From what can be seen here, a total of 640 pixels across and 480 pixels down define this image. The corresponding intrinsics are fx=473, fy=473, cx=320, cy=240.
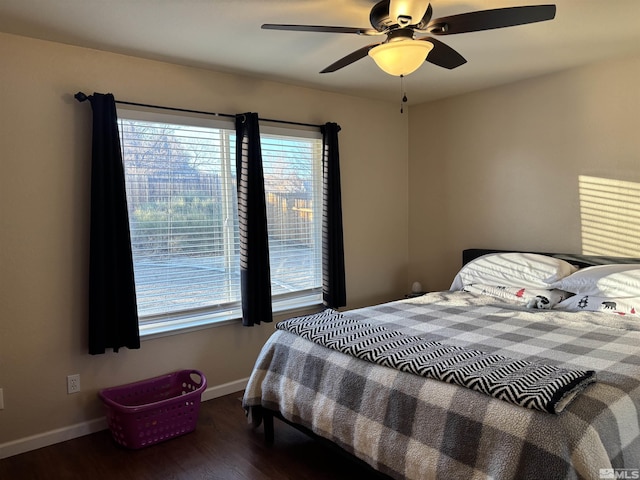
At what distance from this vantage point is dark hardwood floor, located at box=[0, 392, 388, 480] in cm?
246

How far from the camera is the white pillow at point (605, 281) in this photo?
2826 millimetres

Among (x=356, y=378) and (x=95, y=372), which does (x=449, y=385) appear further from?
(x=95, y=372)

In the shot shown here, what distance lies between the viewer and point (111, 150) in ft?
9.38

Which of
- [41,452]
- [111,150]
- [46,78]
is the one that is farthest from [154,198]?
[41,452]

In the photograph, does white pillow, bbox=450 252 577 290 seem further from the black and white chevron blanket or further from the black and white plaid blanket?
the black and white chevron blanket

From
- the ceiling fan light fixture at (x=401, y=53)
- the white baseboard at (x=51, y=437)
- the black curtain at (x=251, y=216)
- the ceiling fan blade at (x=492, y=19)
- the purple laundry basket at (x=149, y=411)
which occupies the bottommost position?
the white baseboard at (x=51, y=437)

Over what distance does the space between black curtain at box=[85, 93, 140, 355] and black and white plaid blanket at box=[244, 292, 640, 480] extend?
3.06ft

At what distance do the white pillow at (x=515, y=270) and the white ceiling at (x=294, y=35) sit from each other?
1385 mm

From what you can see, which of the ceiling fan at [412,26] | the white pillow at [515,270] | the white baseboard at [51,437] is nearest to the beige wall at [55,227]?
the white baseboard at [51,437]

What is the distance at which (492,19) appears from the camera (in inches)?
76.8

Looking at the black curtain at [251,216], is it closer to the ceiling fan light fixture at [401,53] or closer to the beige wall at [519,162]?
the ceiling fan light fixture at [401,53]

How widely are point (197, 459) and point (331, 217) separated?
6.76ft

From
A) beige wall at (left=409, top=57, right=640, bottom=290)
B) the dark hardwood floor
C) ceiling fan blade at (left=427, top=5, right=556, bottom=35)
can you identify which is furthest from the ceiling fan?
the dark hardwood floor

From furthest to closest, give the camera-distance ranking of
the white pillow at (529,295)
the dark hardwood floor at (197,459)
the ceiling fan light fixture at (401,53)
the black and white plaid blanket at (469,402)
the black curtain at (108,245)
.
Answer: the white pillow at (529,295), the black curtain at (108,245), the dark hardwood floor at (197,459), the ceiling fan light fixture at (401,53), the black and white plaid blanket at (469,402)
